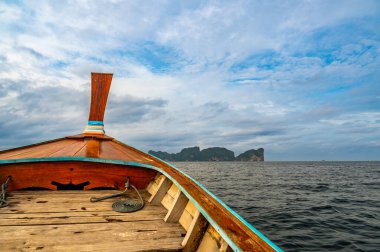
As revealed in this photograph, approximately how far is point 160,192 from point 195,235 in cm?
144

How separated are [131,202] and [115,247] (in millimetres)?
1224

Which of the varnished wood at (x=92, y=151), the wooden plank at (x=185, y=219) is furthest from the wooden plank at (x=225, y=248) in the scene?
the varnished wood at (x=92, y=151)

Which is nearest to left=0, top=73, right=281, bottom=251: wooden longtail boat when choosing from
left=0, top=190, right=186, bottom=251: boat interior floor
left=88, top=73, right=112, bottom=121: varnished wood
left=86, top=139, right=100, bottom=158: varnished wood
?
left=0, top=190, right=186, bottom=251: boat interior floor

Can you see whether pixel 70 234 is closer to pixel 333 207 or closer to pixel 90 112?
pixel 90 112

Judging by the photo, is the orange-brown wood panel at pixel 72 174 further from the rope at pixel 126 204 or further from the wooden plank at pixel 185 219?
the wooden plank at pixel 185 219

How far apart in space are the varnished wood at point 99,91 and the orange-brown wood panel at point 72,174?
3.44 m

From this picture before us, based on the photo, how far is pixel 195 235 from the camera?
206cm

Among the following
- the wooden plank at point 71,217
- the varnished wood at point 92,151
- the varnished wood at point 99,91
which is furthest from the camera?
the varnished wood at point 99,91

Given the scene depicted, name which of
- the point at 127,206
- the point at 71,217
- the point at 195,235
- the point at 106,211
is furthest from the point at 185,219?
the point at 71,217

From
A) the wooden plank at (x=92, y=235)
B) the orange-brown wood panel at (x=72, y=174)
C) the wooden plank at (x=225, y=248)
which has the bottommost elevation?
the wooden plank at (x=92, y=235)

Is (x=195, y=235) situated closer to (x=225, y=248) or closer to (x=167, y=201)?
(x=225, y=248)

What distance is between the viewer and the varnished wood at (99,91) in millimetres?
6945

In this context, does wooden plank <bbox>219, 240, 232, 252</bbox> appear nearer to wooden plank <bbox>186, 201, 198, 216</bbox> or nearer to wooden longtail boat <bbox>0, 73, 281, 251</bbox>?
wooden longtail boat <bbox>0, 73, 281, 251</bbox>

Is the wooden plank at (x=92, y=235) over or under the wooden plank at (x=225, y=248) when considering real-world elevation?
under
